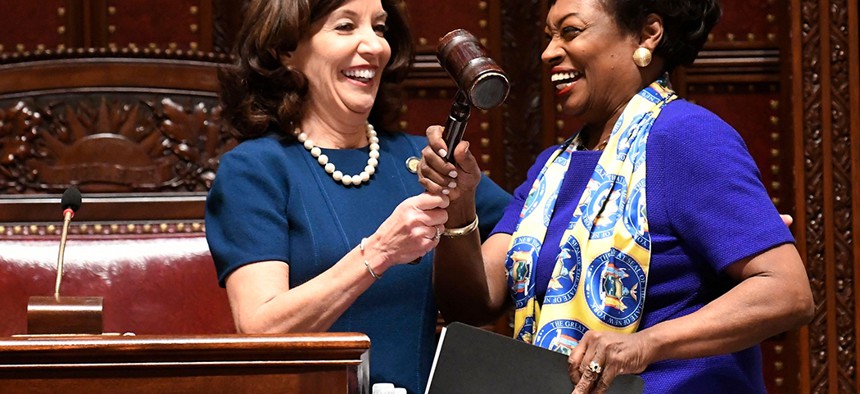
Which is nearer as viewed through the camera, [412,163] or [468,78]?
[468,78]

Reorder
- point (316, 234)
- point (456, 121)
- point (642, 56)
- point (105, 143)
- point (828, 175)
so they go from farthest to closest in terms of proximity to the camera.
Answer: point (828, 175)
point (105, 143)
point (316, 234)
point (642, 56)
point (456, 121)

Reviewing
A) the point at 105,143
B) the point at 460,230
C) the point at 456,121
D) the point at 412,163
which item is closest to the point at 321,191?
the point at 412,163

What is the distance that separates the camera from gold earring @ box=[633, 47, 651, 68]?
1.93 m

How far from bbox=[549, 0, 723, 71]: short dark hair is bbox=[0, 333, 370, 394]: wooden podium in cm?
75

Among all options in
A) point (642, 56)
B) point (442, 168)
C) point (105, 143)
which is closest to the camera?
point (442, 168)

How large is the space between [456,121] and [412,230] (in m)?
0.21

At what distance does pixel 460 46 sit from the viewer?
166 centimetres

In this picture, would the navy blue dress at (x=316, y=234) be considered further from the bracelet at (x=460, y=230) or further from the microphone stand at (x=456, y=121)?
the microphone stand at (x=456, y=121)

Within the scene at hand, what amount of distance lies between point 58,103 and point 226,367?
153 centimetres

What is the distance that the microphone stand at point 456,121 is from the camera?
1.64 metres

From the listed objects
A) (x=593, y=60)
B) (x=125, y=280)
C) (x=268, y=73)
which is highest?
(x=593, y=60)

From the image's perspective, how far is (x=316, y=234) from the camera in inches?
80.8

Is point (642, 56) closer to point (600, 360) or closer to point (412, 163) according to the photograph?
point (412, 163)

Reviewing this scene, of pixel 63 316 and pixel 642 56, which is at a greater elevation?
pixel 642 56
